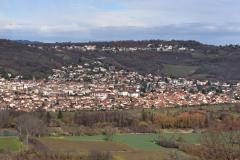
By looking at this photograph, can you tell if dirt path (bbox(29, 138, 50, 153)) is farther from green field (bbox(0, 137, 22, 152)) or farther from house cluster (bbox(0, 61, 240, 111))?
house cluster (bbox(0, 61, 240, 111))

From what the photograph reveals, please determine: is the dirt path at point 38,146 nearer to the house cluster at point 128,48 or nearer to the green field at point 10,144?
the green field at point 10,144

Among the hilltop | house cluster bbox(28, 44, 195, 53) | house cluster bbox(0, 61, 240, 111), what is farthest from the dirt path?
house cluster bbox(28, 44, 195, 53)

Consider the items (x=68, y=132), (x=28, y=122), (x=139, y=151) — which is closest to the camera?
(x=139, y=151)

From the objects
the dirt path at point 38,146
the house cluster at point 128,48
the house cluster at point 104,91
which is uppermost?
the house cluster at point 128,48

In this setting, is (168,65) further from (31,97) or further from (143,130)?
(143,130)

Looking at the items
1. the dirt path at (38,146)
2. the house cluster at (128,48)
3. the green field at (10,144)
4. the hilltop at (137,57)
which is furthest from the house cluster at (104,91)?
the green field at (10,144)

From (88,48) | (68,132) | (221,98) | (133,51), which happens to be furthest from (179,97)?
(88,48)
